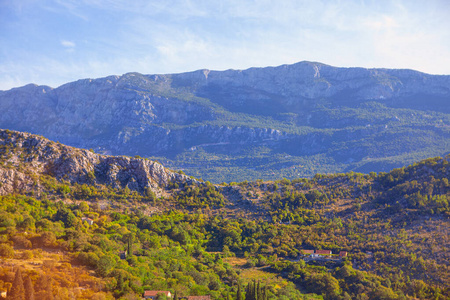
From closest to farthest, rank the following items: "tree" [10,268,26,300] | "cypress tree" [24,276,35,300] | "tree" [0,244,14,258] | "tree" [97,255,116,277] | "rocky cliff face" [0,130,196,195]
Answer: "tree" [10,268,26,300] < "cypress tree" [24,276,35,300] < "tree" [0,244,14,258] < "tree" [97,255,116,277] < "rocky cliff face" [0,130,196,195]

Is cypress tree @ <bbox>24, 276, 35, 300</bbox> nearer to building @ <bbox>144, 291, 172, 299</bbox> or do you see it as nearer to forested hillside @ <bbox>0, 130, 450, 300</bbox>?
forested hillside @ <bbox>0, 130, 450, 300</bbox>

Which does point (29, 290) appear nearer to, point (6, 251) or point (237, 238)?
point (6, 251)

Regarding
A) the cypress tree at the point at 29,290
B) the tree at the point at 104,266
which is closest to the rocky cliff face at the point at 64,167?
the tree at the point at 104,266

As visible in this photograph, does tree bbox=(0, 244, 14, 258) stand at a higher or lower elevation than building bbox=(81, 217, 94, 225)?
higher

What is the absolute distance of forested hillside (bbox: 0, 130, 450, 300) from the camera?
38.8 meters

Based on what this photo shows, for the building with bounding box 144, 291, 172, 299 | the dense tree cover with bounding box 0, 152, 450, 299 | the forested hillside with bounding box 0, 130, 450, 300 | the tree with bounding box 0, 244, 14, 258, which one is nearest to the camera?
the tree with bounding box 0, 244, 14, 258

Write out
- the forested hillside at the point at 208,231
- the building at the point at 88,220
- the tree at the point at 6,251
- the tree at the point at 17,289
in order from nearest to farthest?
the tree at the point at 17,289 → the tree at the point at 6,251 → the forested hillside at the point at 208,231 → the building at the point at 88,220

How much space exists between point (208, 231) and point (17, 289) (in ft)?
136

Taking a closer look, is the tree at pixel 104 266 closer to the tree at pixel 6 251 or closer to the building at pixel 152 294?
the building at pixel 152 294

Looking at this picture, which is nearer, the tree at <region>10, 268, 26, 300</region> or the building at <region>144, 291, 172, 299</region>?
the tree at <region>10, 268, 26, 300</region>

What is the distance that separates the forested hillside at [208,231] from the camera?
1529 inches

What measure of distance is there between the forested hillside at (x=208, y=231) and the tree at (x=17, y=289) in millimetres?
87

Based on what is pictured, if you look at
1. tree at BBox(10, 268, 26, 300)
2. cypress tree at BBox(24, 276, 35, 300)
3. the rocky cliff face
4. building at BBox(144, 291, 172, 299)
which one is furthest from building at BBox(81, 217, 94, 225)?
cypress tree at BBox(24, 276, 35, 300)

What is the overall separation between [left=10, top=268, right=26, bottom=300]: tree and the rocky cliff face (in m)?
33.5
